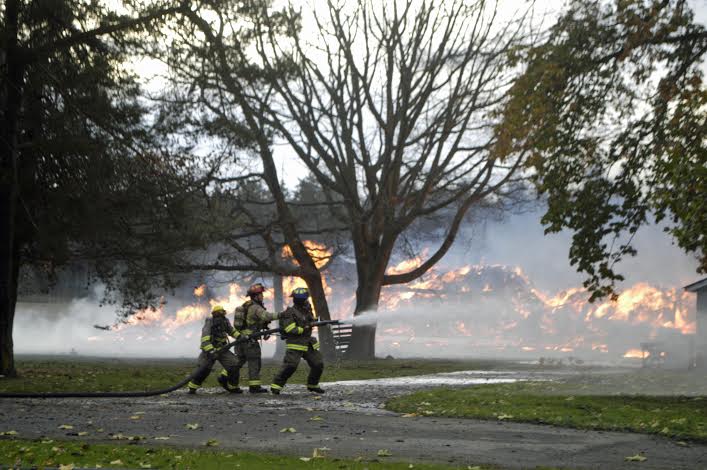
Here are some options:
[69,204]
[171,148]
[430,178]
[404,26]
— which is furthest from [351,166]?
[69,204]

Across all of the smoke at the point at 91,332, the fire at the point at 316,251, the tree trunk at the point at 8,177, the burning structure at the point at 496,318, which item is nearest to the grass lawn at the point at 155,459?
the tree trunk at the point at 8,177

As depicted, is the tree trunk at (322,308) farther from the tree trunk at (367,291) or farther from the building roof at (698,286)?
the building roof at (698,286)

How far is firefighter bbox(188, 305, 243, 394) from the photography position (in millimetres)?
17578

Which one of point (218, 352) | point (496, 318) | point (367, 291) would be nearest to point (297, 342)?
point (218, 352)

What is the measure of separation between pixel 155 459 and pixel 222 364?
8.83 m

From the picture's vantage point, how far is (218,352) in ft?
57.6

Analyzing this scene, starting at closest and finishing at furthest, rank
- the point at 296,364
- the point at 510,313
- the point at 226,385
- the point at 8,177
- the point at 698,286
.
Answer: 1. the point at 296,364
2. the point at 226,385
3. the point at 8,177
4. the point at 698,286
5. the point at 510,313

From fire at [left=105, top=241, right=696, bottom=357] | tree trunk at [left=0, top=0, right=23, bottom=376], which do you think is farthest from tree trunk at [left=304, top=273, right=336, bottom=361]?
tree trunk at [left=0, top=0, right=23, bottom=376]

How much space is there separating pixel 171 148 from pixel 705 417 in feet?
43.2

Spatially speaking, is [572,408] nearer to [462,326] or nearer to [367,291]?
[367,291]

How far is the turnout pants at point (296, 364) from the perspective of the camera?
1742 cm

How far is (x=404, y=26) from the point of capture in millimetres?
31281

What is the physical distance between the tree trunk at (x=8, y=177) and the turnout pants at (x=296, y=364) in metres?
6.82

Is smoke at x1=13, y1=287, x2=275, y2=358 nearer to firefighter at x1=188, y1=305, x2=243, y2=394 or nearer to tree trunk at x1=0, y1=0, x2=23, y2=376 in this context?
tree trunk at x1=0, y1=0, x2=23, y2=376
